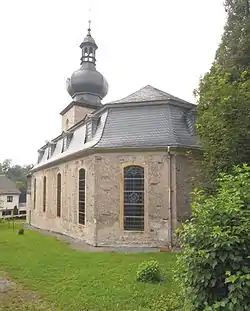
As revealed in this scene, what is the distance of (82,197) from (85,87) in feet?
43.8

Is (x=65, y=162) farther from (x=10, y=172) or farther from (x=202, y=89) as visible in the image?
(x=10, y=172)

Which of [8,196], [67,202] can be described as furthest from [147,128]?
[8,196]

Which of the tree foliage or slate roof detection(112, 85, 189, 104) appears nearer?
slate roof detection(112, 85, 189, 104)

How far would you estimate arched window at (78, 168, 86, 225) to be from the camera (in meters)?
18.0

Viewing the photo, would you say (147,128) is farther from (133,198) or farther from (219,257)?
(219,257)

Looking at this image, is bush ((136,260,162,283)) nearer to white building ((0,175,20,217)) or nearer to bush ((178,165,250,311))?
bush ((178,165,250,311))

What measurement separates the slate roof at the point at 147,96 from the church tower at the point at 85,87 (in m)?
9.27

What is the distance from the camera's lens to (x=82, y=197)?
1836 cm

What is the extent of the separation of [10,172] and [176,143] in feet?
254

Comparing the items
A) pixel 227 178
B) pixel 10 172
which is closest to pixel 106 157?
pixel 227 178

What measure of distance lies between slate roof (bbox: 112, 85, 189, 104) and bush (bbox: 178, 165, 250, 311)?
12677mm

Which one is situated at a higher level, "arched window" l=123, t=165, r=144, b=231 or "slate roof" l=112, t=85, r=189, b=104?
"slate roof" l=112, t=85, r=189, b=104

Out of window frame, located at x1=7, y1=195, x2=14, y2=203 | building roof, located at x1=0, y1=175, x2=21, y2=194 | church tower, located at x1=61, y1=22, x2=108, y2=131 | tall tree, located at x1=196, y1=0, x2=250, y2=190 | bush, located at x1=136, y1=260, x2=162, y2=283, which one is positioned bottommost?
window frame, located at x1=7, y1=195, x2=14, y2=203

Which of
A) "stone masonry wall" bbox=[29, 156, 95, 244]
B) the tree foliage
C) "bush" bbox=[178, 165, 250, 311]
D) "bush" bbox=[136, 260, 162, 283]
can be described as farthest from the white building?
"bush" bbox=[178, 165, 250, 311]
